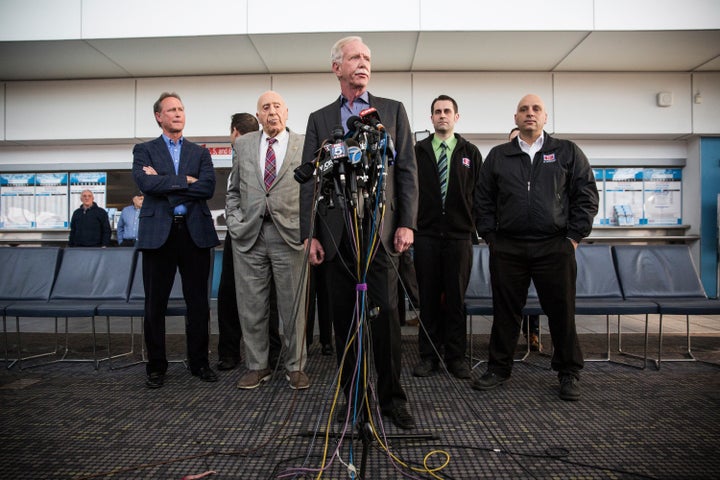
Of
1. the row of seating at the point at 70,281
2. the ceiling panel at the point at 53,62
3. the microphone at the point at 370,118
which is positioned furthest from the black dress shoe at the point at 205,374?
the ceiling panel at the point at 53,62

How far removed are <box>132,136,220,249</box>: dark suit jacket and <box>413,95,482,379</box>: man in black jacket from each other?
154 centimetres

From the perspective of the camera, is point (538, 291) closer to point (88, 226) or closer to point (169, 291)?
point (169, 291)

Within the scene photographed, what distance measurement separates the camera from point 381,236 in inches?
83.4

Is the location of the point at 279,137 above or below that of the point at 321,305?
above

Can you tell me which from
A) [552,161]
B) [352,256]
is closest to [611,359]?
[552,161]

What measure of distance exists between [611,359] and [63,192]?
7233 millimetres

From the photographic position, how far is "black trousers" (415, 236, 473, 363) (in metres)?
3.12

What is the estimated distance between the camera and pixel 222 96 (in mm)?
6152

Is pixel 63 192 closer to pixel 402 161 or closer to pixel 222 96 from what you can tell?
pixel 222 96

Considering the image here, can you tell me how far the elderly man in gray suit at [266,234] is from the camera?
114 inches

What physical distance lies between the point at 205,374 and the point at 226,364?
310mm

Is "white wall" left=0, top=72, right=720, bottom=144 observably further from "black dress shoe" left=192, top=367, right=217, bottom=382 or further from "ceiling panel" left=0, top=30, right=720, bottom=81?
"black dress shoe" left=192, top=367, right=217, bottom=382

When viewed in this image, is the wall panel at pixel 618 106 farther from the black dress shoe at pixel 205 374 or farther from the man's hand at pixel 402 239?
the black dress shoe at pixel 205 374

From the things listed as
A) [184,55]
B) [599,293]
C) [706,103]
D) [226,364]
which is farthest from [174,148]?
[706,103]
